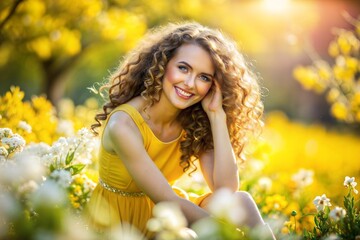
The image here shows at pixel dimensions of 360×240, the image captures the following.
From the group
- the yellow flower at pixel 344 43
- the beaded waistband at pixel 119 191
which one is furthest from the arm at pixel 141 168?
the yellow flower at pixel 344 43

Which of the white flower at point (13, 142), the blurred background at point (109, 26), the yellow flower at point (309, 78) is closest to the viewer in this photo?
the white flower at point (13, 142)

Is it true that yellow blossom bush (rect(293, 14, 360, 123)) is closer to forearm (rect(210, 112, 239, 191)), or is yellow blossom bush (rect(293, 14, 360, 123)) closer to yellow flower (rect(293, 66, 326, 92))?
yellow flower (rect(293, 66, 326, 92))

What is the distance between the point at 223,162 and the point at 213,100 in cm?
38

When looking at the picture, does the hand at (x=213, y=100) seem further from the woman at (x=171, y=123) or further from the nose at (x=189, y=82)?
the nose at (x=189, y=82)

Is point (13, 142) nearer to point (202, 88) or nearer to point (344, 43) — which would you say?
point (202, 88)

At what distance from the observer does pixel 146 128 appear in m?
2.67

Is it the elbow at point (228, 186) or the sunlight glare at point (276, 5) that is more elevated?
the sunlight glare at point (276, 5)

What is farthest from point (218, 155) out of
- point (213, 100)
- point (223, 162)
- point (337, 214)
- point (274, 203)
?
point (337, 214)

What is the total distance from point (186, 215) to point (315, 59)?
8.45ft

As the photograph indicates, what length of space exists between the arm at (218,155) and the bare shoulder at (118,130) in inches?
18.9

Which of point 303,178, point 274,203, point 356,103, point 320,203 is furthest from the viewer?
point 356,103

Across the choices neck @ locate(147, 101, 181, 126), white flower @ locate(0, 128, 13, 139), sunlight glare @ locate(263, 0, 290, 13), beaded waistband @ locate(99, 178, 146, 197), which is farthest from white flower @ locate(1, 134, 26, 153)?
sunlight glare @ locate(263, 0, 290, 13)

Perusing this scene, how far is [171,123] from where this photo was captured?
292 centimetres

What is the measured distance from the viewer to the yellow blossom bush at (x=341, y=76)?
12.8ft
